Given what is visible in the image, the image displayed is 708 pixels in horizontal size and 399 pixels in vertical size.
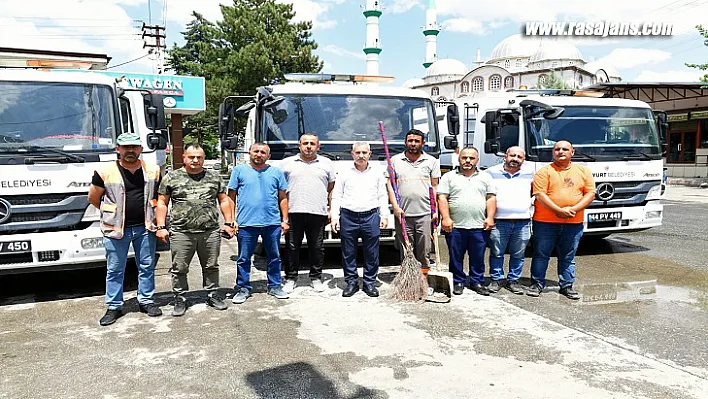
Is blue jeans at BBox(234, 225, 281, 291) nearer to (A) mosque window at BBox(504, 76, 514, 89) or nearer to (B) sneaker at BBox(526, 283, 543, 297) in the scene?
(B) sneaker at BBox(526, 283, 543, 297)

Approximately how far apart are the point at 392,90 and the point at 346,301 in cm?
297

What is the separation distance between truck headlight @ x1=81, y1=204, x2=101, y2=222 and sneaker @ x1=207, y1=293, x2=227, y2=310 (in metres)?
1.37

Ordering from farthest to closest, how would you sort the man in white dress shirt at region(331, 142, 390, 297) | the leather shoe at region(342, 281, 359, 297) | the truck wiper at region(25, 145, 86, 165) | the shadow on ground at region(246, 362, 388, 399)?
the leather shoe at region(342, 281, 359, 297) → the man in white dress shirt at region(331, 142, 390, 297) → the truck wiper at region(25, 145, 86, 165) → the shadow on ground at region(246, 362, 388, 399)

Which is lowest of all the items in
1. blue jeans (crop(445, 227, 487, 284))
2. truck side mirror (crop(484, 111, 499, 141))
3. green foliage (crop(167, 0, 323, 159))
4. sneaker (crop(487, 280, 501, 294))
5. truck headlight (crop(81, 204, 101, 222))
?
sneaker (crop(487, 280, 501, 294))

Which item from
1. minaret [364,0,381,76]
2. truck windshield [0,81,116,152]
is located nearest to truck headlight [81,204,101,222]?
truck windshield [0,81,116,152]

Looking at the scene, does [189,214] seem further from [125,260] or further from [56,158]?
[56,158]

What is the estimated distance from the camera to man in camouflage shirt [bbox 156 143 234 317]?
4.79 metres

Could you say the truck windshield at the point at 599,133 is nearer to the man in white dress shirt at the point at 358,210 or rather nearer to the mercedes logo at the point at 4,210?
the man in white dress shirt at the point at 358,210

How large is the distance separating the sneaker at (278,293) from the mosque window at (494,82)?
61.0m

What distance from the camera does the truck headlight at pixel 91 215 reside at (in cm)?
510

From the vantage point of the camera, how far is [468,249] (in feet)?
18.3

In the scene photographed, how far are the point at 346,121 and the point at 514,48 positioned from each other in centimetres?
7105

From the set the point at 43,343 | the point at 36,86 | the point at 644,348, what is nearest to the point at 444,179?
the point at 644,348

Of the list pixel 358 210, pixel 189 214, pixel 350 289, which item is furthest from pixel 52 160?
pixel 350 289
